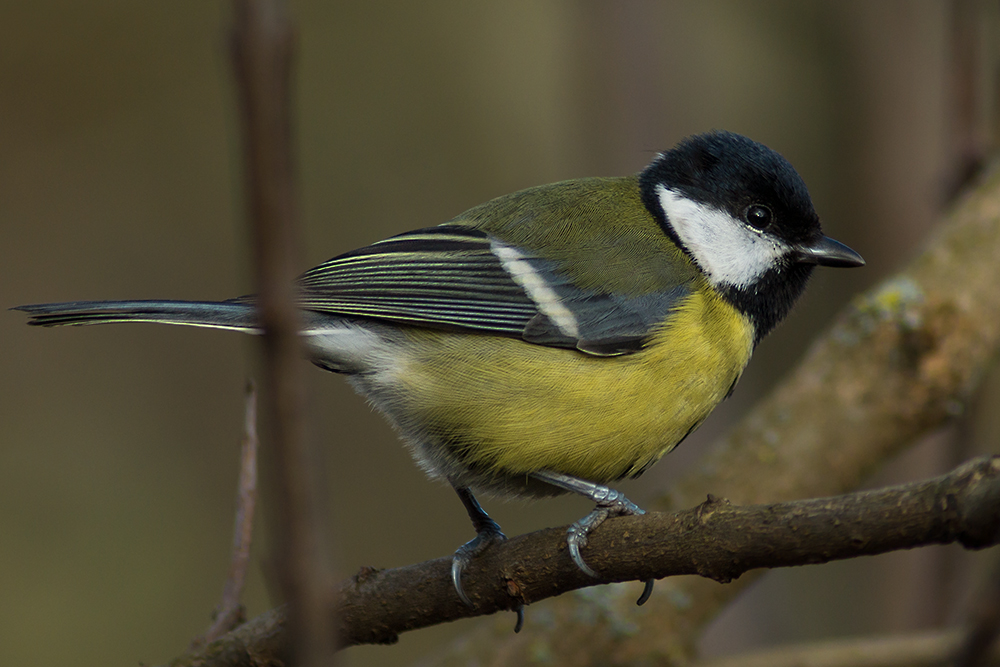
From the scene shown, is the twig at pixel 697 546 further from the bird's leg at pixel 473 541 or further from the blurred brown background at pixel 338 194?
the blurred brown background at pixel 338 194

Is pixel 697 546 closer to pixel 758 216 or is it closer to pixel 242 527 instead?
pixel 242 527

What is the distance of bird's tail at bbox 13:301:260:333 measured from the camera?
5.16 ft

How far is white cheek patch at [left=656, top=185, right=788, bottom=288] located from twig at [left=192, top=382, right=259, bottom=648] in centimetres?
108

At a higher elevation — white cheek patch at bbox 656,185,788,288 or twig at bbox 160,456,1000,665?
white cheek patch at bbox 656,185,788,288

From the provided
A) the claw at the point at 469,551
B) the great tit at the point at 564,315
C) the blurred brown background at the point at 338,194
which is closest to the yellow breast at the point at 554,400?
the great tit at the point at 564,315

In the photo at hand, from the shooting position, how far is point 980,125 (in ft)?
9.26

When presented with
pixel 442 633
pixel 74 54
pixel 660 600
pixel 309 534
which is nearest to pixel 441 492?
pixel 442 633

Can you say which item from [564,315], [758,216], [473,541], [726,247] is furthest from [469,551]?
[758,216]

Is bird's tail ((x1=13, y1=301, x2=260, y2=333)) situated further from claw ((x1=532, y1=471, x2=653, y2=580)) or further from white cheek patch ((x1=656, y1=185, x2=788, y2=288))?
white cheek patch ((x1=656, y1=185, x2=788, y2=288))

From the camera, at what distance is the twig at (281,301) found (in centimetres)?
57

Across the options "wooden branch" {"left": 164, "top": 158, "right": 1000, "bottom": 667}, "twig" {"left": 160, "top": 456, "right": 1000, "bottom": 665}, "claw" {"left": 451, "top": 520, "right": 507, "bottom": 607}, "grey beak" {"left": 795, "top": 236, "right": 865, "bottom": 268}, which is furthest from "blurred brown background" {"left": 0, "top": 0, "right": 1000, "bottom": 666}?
"twig" {"left": 160, "top": 456, "right": 1000, "bottom": 665}

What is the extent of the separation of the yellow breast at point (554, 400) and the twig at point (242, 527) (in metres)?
0.36

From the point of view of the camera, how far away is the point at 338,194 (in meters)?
4.68

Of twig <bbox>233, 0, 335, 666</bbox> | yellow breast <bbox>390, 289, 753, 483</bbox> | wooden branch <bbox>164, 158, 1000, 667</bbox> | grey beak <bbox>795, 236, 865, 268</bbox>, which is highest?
twig <bbox>233, 0, 335, 666</bbox>
